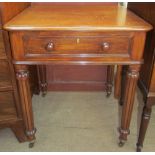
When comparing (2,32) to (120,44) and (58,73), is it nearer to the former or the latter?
(120,44)

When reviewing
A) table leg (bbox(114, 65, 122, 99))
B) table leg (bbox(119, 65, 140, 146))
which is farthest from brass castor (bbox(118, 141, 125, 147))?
table leg (bbox(114, 65, 122, 99))

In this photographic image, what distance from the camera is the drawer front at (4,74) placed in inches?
43.0

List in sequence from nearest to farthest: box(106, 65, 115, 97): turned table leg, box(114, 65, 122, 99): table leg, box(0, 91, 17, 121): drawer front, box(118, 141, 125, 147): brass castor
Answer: box(0, 91, 17, 121): drawer front → box(118, 141, 125, 147): brass castor → box(114, 65, 122, 99): table leg → box(106, 65, 115, 97): turned table leg

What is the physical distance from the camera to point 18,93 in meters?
1.20

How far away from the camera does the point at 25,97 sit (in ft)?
3.82

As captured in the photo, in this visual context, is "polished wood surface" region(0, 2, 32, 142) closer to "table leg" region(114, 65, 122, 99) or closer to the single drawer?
the single drawer

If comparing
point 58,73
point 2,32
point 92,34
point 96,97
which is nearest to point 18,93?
point 2,32

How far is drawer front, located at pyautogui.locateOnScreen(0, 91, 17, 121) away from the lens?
1192 millimetres

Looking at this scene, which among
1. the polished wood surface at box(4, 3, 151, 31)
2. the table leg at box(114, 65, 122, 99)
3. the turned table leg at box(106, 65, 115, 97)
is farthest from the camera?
the turned table leg at box(106, 65, 115, 97)

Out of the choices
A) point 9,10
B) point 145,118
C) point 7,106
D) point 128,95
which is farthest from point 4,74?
point 145,118

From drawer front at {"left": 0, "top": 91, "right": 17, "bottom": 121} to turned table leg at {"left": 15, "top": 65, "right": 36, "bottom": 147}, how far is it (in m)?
0.08

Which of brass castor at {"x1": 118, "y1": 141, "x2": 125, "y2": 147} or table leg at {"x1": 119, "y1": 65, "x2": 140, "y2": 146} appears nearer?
table leg at {"x1": 119, "y1": 65, "x2": 140, "y2": 146}

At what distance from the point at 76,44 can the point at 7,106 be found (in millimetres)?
596

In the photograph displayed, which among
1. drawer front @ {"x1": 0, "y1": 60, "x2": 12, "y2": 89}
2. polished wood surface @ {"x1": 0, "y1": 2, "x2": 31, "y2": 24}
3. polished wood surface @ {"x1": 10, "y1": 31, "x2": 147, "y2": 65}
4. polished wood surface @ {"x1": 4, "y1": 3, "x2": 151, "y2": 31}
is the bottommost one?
drawer front @ {"x1": 0, "y1": 60, "x2": 12, "y2": 89}
